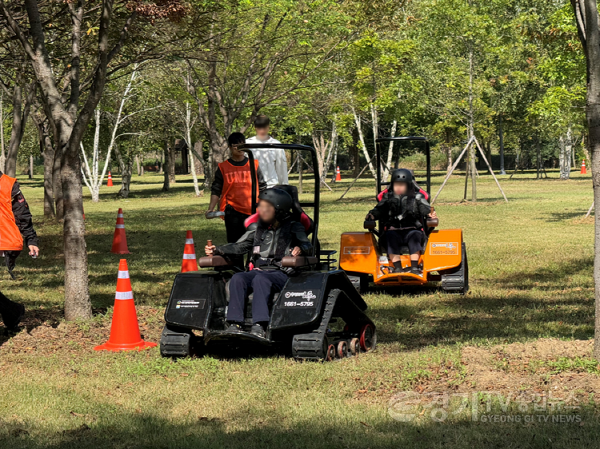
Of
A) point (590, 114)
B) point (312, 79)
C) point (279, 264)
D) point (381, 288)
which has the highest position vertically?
point (312, 79)

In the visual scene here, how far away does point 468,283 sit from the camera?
11742 millimetres

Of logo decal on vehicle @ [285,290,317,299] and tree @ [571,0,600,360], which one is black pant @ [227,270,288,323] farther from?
tree @ [571,0,600,360]

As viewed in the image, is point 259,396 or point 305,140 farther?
point 305,140

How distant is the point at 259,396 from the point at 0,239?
3504 millimetres

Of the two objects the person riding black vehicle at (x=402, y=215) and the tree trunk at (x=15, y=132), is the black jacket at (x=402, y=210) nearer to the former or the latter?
the person riding black vehicle at (x=402, y=215)

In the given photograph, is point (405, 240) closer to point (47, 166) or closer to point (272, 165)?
point (272, 165)

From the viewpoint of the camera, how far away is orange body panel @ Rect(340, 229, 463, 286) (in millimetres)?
10930

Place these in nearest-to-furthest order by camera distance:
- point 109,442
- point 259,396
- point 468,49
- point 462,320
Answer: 1. point 109,442
2. point 259,396
3. point 462,320
4. point 468,49

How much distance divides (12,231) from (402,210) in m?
5.26

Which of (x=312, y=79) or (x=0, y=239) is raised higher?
(x=312, y=79)

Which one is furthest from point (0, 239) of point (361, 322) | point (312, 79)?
point (312, 79)

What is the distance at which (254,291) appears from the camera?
22.9 feet

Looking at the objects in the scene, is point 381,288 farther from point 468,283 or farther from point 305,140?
point 305,140

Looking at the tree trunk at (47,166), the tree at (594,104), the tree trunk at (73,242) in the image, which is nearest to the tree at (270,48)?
the tree trunk at (47,166)
